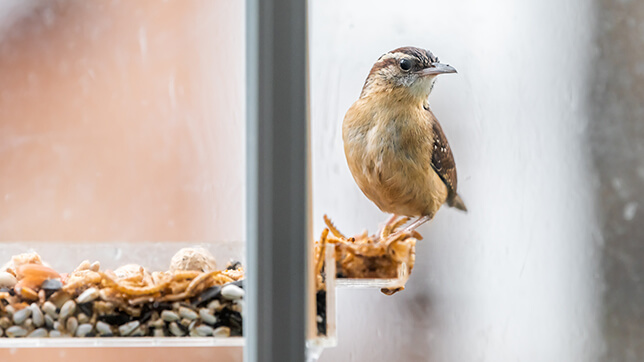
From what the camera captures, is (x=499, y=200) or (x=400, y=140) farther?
(x=499, y=200)

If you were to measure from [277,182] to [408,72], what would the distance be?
0.29 m

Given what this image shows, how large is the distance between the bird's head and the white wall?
335mm

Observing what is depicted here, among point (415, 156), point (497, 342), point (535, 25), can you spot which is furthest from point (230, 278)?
point (535, 25)

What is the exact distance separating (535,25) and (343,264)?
82 centimetres

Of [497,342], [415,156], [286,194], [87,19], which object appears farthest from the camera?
[497,342]

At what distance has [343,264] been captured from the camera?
26.7 inches

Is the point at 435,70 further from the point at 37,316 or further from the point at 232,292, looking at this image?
the point at 37,316

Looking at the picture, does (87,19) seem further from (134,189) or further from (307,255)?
(307,255)

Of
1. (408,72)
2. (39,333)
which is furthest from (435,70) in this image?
(39,333)

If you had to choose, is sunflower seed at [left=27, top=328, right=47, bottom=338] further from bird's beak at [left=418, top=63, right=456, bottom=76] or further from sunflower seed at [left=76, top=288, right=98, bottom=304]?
bird's beak at [left=418, top=63, right=456, bottom=76]

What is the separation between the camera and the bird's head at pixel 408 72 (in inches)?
31.4

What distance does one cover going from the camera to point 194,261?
0.69 m

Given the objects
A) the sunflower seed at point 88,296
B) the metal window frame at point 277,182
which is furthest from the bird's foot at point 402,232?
the sunflower seed at point 88,296

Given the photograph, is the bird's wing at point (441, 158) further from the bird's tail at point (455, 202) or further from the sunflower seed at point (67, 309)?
the sunflower seed at point (67, 309)
